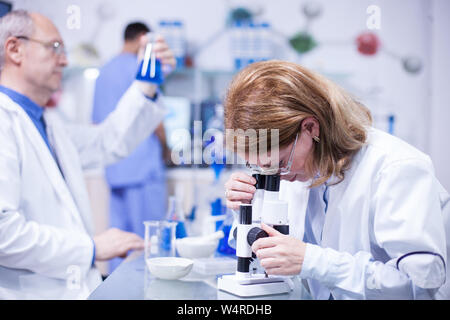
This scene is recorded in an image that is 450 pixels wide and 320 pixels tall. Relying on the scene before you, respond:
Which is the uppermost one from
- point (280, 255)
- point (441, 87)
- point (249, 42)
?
point (249, 42)

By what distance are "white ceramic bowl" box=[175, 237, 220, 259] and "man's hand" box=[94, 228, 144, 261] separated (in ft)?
0.80

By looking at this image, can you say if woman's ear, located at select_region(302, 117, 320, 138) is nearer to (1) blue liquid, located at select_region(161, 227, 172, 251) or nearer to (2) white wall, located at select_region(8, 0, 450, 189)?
(1) blue liquid, located at select_region(161, 227, 172, 251)

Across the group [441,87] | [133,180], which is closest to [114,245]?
[441,87]

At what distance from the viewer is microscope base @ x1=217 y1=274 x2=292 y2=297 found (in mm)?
1011

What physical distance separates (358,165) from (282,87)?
27 cm

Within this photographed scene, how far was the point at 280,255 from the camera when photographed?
98cm

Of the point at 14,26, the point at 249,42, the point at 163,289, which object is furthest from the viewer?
the point at 249,42

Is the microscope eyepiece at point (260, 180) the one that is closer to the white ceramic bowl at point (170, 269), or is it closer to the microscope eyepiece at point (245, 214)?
the microscope eyepiece at point (245, 214)

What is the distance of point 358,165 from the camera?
44.5 inches

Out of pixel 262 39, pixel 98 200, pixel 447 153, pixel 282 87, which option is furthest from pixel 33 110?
pixel 262 39

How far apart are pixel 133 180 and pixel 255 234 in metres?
2.12

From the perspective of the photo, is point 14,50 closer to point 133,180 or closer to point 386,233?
point 386,233

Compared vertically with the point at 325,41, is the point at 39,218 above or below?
below

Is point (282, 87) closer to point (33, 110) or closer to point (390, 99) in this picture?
point (33, 110)
